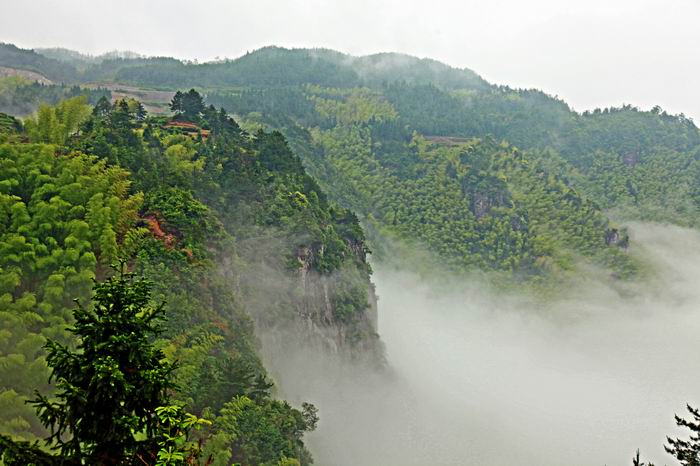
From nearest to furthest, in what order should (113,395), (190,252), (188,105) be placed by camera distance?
(113,395) < (190,252) < (188,105)

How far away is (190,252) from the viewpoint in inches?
1793

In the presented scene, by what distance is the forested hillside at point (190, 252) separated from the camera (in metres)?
32.9

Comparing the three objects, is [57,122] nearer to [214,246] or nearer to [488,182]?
[214,246]

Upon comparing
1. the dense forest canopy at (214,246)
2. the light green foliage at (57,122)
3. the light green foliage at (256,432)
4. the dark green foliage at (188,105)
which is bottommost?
the light green foliage at (256,432)

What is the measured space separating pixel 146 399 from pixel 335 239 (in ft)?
200

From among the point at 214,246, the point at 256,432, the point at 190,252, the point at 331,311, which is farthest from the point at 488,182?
the point at 256,432

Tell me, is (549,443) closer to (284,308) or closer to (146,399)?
(284,308)

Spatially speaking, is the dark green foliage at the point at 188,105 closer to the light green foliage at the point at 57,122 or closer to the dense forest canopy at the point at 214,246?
the dense forest canopy at the point at 214,246

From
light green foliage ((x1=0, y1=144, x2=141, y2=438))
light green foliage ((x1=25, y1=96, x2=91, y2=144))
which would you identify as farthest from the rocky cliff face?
light green foliage ((x1=0, y1=144, x2=141, y2=438))

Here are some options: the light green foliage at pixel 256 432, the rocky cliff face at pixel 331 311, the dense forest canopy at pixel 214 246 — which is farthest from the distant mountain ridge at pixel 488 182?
the light green foliage at pixel 256 432

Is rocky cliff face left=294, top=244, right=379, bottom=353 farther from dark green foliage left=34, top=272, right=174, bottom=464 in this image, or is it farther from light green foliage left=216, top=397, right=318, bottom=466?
dark green foliage left=34, top=272, right=174, bottom=464

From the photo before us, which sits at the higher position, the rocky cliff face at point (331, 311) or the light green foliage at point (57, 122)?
the light green foliage at point (57, 122)

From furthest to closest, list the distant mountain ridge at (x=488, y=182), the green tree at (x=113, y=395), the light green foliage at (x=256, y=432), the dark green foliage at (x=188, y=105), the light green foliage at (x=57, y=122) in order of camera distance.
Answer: the distant mountain ridge at (x=488, y=182) → the dark green foliage at (x=188, y=105) → the light green foliage at (x=57, y=122) → the light green foliage at (x=256, y=432) → the green tree at (x=113, y=395)

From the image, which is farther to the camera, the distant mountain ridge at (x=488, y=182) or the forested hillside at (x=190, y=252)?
the distant mountain ridge at (x=488, y=182)
